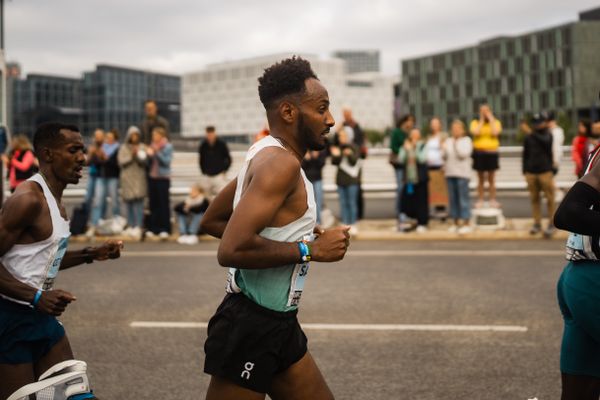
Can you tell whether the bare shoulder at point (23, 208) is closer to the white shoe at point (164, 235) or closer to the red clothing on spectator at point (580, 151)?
the white shoe at point (164, 235)

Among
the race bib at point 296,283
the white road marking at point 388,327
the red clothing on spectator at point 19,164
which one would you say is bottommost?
the white road marking at point 388,327

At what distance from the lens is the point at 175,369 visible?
19.0 feet

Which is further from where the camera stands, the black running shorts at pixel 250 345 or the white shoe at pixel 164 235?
the white shoe at pixel 164 235

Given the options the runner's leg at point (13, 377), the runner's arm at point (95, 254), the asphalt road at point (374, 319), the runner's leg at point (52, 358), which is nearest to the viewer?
the runner's leg at point (13, 377)

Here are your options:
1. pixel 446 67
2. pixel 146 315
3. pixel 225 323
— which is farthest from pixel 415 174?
pixel 446 67

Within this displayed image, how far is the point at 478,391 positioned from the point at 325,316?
2.55 metres

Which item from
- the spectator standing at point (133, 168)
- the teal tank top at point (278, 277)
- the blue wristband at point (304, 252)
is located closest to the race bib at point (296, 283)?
the teal tank top at point (278, 277)

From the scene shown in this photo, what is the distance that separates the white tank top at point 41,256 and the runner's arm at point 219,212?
0.78 meters

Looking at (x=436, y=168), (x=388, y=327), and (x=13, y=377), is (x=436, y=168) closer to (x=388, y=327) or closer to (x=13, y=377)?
(x=388, y=327)

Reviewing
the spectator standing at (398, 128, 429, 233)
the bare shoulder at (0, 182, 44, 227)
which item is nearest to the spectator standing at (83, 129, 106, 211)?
the spectator standing at (398, 128, 429, 233)

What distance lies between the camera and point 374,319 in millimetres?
7375

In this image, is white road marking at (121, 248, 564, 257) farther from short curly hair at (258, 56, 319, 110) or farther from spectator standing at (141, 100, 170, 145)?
short curly hair at (258, 56, 319, 110)

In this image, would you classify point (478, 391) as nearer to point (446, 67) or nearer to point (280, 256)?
point (280, 256)

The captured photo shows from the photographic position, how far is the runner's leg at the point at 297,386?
314 cm
